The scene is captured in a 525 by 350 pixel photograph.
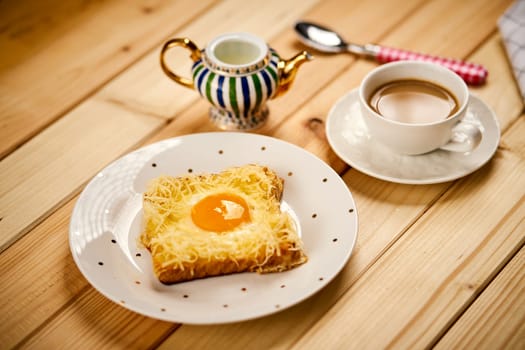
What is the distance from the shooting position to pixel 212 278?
1310mm

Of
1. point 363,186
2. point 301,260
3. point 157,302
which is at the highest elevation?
point 157,302

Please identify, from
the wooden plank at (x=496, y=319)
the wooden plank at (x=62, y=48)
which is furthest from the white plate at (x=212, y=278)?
the wooden plank at (x=62, y=48)

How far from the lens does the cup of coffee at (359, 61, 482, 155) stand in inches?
58.8

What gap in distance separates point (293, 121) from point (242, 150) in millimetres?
268

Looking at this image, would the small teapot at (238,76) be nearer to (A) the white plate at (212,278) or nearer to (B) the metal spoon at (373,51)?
(A) the white plate at (212,278)

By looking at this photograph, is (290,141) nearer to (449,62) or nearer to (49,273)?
(449,62)

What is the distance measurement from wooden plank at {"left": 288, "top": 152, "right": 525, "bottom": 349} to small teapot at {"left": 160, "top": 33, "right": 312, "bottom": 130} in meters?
0.53

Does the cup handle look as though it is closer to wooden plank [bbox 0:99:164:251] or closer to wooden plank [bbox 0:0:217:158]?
wooden plank [bbox 0:99:164:251]

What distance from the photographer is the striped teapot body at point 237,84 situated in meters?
1.62

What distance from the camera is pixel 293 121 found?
1.78 metres

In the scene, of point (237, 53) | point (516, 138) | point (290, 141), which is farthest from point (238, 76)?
point (516, 138)

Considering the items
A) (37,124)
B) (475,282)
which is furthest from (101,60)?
(475,282)

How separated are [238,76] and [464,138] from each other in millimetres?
622

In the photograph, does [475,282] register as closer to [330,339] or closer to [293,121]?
[330,339]
